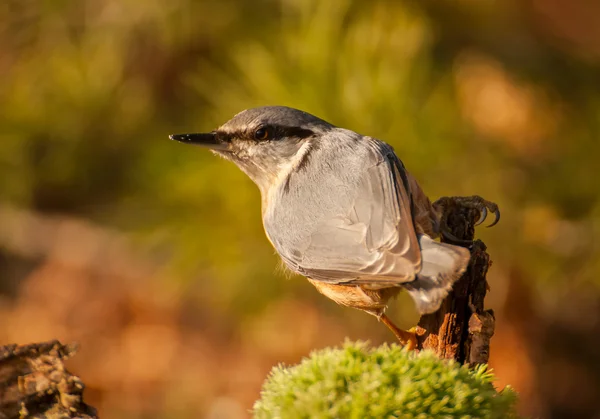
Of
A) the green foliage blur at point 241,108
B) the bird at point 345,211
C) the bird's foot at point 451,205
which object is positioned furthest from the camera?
the green foliage blur at point 241,108

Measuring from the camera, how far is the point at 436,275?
126 centimetres

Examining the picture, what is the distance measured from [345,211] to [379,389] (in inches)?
17.4

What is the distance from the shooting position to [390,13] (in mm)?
2941

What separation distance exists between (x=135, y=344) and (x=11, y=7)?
5.60 ft

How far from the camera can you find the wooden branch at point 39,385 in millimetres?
1385

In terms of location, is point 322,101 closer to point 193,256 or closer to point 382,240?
point 193,256

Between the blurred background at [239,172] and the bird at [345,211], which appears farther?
the blurred background at [239,172]

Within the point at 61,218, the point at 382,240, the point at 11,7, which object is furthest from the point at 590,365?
the point at 11,7

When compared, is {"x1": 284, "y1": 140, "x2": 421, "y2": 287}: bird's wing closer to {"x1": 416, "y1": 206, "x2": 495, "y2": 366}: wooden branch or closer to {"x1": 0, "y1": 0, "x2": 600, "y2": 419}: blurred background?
{"x1": 416, "y1": 206, "x2": 495, "y2": 366}: wooden branch

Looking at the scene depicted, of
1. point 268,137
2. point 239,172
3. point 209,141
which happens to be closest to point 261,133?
point 268,137

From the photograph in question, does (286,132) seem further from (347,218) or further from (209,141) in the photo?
(347,218)

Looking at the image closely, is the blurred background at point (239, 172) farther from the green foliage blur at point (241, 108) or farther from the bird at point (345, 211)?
the bird at point (345, 211)

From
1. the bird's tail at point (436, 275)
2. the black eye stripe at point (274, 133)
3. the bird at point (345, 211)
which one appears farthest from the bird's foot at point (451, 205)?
the black eye stripe at point (274, 133)

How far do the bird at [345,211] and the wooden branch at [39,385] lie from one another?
51 centimetres
